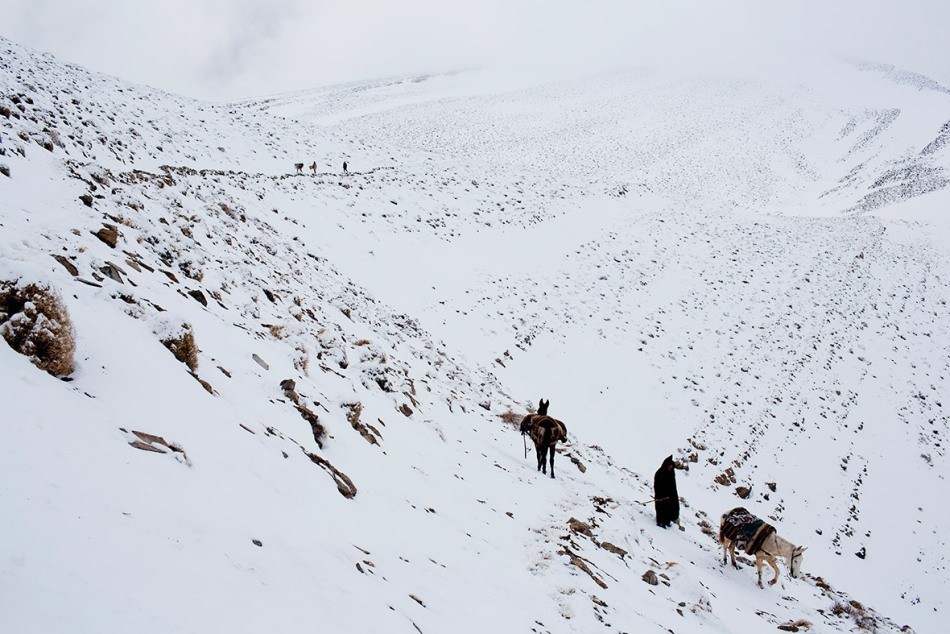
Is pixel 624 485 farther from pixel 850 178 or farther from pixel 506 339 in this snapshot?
pixel 850 178

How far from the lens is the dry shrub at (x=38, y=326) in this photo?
13.8ft

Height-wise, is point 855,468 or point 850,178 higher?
point 850,178

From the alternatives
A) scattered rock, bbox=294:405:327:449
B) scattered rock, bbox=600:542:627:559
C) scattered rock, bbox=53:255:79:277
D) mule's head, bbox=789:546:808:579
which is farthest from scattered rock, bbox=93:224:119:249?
mule's head, bbox=789:546:808:579

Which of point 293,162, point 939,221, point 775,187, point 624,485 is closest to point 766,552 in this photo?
point 624,485

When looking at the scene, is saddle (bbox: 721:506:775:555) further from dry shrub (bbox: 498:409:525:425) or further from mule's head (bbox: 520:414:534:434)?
dry shrub (bbox: 498:409:525:425)

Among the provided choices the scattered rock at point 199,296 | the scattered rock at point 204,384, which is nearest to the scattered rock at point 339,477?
the scattered rock at point 204,384

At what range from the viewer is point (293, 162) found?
31.1m

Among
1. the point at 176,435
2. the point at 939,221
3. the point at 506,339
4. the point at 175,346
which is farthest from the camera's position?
the point at 939,221

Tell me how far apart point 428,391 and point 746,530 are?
678cm

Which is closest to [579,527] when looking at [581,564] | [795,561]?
[581,564]

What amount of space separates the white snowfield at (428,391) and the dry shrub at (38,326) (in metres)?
0.16

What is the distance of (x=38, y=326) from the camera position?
4.23 metres

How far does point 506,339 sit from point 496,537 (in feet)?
39.3

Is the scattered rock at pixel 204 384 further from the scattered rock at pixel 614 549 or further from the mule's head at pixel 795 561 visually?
the mule's head at pixel 795 561
